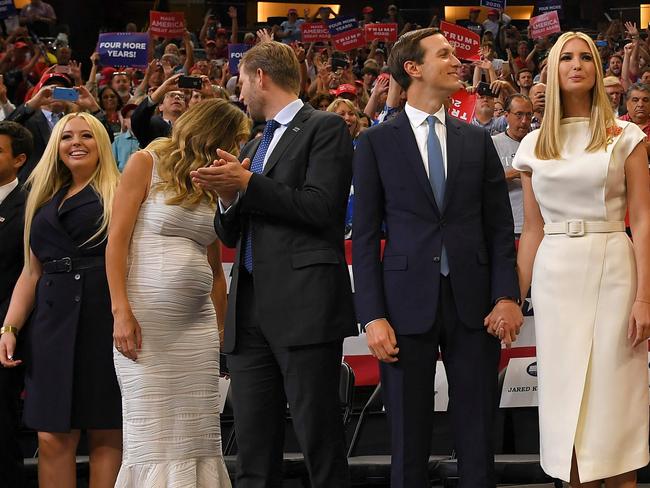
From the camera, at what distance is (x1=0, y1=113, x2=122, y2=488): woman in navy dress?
4.27 meters

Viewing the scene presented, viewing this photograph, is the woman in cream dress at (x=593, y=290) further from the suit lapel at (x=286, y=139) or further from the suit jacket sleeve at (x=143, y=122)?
the suit jacket sleeve at (x=143, y=122)

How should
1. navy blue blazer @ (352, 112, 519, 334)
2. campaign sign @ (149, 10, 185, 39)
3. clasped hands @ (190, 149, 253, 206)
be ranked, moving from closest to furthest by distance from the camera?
clasped hands @ (190, 149, 253, 206)
navy blue blazer @ (352, 112, 519, 334)
campaign sign @ (149, 10, 185, 39)

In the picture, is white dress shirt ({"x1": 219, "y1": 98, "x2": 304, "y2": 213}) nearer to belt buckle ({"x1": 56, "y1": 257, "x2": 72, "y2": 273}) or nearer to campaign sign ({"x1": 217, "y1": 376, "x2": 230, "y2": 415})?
belt buckle ({"x1": 56, "y1": 257, "x2": 72, "y2": 273})

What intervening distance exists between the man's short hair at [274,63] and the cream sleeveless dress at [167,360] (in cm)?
61

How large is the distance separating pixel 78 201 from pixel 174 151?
0.66m

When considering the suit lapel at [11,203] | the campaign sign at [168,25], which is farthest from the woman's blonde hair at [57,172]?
the campaign sign at [168,25]

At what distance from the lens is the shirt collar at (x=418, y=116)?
11.8 feet

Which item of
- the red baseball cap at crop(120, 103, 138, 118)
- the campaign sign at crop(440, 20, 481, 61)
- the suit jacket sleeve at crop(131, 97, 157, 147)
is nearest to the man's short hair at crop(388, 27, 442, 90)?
the suit jacket sleeve at crop(131, 97, 157, 147)

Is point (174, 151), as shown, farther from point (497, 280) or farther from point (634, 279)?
point (634, 279)

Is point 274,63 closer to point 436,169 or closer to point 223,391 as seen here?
point 436,169

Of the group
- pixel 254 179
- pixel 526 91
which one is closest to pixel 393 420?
pixel 254 179

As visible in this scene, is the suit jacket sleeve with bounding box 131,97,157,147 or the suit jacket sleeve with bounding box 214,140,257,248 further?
the suit jacket sleeve with bounding box 131,97,157,147

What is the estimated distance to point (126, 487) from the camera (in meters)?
3.90

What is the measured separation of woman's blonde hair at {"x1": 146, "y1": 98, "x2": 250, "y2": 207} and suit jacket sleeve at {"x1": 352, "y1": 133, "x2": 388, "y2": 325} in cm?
59
